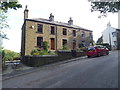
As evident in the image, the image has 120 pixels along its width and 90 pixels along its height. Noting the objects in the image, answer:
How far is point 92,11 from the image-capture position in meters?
12.3

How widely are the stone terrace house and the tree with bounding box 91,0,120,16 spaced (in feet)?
49.6

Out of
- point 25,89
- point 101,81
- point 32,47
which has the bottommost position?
point 25,89

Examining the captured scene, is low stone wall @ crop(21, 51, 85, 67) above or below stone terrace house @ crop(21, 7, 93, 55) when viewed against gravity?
below

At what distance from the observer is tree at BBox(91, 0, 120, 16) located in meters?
10.6

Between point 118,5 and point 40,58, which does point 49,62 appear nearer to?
point 40,58

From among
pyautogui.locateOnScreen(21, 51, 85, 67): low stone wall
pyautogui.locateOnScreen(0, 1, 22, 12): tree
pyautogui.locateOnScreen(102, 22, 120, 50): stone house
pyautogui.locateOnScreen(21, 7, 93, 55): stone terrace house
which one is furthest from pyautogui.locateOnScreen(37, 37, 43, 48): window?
pyautogui.locateOnScreen(102, 22, 120, 50): stone house

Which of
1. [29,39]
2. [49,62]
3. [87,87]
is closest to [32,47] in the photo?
[29,39]

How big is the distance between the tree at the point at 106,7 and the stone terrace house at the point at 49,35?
15.1 metres

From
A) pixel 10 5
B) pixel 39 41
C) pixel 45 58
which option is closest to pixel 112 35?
pixel 39 41

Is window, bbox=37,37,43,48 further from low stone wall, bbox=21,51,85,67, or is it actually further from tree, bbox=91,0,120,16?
tree, bbox=91,0,120,16

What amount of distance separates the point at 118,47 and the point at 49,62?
32.6 m

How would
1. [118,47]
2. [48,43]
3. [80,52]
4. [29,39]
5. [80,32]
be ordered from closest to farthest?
[80,52] < [29,39] < [48,43] < [80,32] < [118,47]

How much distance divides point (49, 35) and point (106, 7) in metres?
16.9

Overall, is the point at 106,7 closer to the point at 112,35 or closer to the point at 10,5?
the point at 10,5
